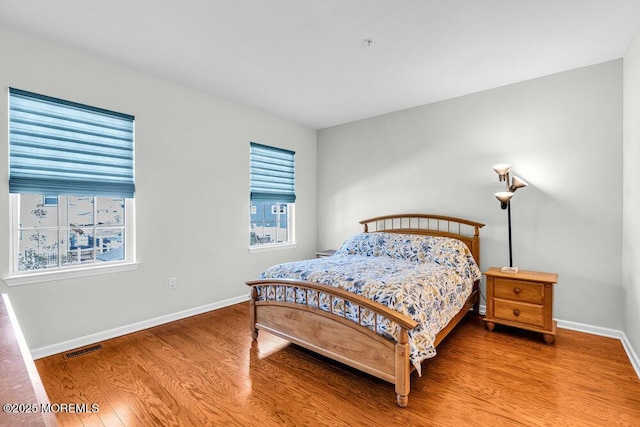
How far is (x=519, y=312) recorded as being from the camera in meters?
2.83

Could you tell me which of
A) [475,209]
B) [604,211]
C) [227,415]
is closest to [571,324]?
[604,211]

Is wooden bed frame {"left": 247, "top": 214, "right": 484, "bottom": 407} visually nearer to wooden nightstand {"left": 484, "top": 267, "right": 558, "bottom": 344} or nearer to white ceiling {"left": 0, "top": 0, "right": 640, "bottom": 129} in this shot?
wooden nightstand {"left": 484, "top": 267, "right": 558, "bottom": 344}

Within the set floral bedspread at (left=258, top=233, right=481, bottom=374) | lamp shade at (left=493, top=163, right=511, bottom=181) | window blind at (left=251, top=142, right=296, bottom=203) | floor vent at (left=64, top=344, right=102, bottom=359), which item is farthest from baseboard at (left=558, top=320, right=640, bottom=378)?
floor vent at (left=64, top=344, right=102, bottom=359)

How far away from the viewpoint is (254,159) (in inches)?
164

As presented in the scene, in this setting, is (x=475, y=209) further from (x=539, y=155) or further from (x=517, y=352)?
(x=517, y=352)

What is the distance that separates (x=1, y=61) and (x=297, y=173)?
326 cm

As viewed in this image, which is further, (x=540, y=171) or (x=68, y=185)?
(x=540, y=171)

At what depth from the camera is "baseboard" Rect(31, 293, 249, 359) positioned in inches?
99.1

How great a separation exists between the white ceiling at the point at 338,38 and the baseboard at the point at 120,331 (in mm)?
2493

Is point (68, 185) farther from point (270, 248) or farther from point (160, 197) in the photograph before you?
point (270, 248)

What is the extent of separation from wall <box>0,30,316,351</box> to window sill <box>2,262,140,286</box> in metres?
0.05

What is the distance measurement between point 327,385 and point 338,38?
2597 mm

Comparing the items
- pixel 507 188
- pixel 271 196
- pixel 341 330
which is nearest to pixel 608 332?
pixel 507 188

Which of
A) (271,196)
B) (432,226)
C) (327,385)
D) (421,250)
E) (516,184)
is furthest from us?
(271,196)
